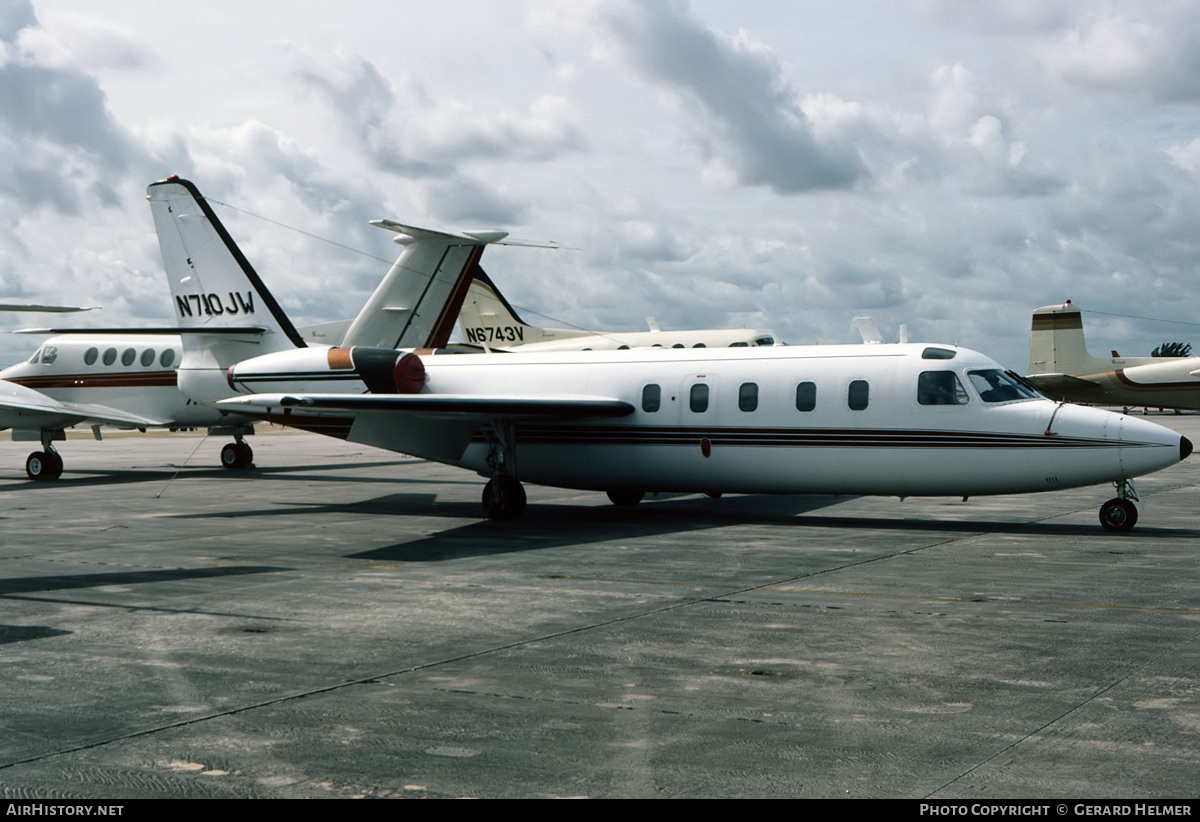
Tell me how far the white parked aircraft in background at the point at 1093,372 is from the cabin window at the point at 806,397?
38478 mm

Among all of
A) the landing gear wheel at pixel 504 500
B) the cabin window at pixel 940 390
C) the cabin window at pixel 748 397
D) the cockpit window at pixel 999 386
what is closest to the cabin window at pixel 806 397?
the cabin window at pixel 748 397

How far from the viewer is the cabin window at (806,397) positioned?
57.8 ft

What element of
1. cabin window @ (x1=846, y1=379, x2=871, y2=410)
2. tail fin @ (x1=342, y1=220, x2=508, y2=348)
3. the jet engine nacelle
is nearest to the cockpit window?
cabin window @ (x1=846, y1=379, x2=871, y2=410)

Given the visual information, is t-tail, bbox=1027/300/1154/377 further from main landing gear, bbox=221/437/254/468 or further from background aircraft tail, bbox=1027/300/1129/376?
main landing gear, bbox=221/437/254/468

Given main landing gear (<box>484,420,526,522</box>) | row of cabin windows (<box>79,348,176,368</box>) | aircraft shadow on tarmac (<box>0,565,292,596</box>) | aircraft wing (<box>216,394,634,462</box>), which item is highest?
row of cabin windows (<box>79,348,176,368</box>)

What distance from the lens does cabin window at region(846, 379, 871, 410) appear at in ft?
56.6

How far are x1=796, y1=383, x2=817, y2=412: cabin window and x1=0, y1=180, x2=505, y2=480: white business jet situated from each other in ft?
28.1

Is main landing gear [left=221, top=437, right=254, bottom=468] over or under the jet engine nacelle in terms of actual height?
under

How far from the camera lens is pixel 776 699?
7254 millimetres

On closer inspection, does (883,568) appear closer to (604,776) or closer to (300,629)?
(300,629)

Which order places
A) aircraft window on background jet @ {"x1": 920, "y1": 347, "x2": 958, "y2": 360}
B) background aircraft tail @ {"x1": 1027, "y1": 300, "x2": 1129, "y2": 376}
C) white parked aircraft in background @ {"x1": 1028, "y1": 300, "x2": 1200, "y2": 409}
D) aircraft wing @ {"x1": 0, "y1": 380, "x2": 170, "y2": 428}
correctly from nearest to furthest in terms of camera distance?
aircraft window on background jet @ {"x1": 920, "y1": 347, "x2": 958, "y2": 360}, aircraft wing @ {"x1": 0, "y1": 380, "x2": 170, "y2": 428}, white parked aircraft in background @ {"x1": 1028, "y1": 300, "x2": 1200, "y2": 409}, background aircraft tail @ {"x1": 1027, "y1": 300, "x2": 1129, "y2": 376}

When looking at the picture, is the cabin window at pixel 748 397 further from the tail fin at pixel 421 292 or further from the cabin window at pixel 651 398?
the tail fin at pixel 421 292

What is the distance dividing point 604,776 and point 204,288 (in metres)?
22.9
